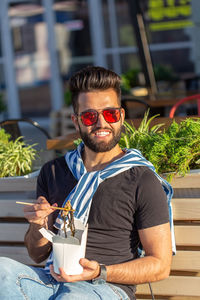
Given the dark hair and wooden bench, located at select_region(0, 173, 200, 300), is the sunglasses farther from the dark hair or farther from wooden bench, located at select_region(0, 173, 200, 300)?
wooden bench, located at select_region(0, 173, 200, 300)

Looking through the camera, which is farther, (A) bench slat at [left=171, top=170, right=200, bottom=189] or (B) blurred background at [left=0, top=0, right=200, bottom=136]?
(B) blurred background at [left=0, top=0, right=200, bottom=136]

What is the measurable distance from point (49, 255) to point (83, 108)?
0.74m

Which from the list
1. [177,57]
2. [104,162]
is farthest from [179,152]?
[177,57]

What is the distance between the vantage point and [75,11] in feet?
34.6

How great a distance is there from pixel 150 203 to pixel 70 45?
8.67 metres

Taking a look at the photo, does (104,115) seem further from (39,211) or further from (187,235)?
(187,235)

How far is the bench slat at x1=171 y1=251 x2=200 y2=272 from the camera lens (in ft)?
8.61

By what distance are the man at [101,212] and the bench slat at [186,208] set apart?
14 centimetres

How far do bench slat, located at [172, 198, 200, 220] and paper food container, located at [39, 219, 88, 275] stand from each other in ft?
1.85

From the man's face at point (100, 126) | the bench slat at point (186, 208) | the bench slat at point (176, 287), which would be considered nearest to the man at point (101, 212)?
the man's face at point (100, 126)

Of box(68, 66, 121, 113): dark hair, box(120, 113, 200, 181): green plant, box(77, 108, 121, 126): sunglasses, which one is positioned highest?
box(68, 66, 121, 113): dark hair

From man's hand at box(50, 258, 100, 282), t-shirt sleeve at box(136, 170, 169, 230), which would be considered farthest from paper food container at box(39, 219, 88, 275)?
t-shirt sleeve at box(136, 170, 169, 230)

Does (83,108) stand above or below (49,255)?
above

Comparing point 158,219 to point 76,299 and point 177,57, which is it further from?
point 177,57
